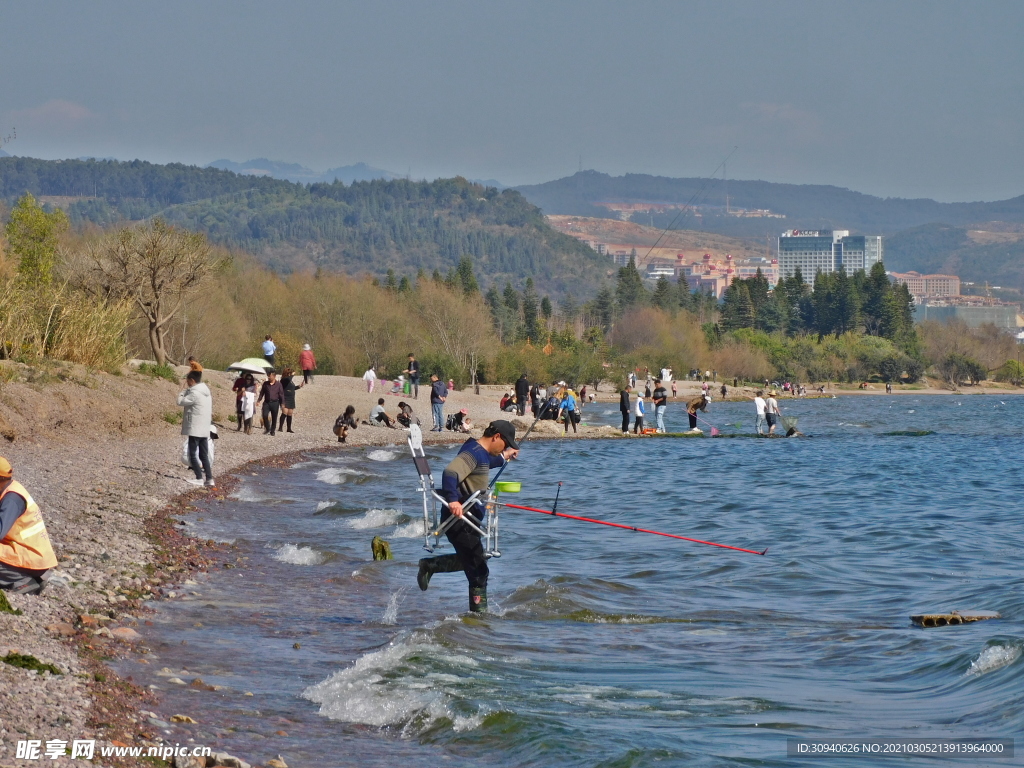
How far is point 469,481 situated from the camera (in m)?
9.67

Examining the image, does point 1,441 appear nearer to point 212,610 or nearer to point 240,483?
point 240,483

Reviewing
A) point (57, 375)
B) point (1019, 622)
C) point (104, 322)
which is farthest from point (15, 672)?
point (104, 322)

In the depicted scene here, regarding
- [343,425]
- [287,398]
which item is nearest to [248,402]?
[287,398]

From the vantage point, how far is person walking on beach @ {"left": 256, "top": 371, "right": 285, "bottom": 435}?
28.5m

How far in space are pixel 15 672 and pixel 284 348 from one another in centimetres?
5325

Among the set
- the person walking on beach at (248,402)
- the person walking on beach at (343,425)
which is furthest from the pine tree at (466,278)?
the person walking on beach at (248,402)

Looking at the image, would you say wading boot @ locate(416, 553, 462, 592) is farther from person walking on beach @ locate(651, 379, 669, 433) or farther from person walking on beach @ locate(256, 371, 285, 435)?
person walking on beach @ locate(651, 379, 669, 433)

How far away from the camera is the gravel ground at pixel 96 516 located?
6465mm

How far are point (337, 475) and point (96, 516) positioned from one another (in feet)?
32.2

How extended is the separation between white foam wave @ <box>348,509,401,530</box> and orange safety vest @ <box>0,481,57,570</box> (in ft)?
27.1

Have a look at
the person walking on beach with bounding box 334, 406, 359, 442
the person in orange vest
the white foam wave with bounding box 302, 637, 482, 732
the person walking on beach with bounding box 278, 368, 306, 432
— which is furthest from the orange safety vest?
the person walking on beach with bounding box 334, 406, 359, 442

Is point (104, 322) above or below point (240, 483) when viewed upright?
above

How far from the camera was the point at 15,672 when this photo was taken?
22.0 ft

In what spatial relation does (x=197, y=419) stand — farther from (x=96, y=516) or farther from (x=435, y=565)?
(x=435, y=565)
